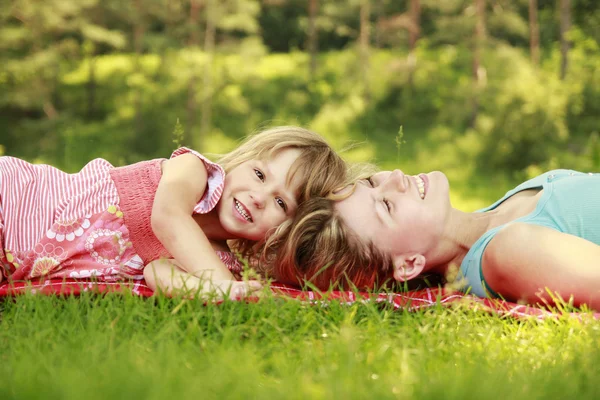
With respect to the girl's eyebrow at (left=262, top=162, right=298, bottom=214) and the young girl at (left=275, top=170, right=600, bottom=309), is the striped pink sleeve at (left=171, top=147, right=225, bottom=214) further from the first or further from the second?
the young girl at (left=275, top=170, right=600, bottom=309)

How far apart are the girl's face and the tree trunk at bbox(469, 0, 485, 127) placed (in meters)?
12.7

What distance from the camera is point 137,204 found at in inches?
118

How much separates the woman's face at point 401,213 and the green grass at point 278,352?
15.5 inches

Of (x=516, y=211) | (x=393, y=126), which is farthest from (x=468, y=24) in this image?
(x=516, y=211)

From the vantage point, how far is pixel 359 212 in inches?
113

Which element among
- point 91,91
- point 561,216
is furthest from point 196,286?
point 91,91

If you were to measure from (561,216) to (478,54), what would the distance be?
43.9 ft

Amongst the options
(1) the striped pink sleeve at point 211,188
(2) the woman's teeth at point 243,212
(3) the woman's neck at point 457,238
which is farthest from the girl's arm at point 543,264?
(1) the striped pink sleeve at point 211,188

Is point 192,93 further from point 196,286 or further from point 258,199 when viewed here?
point 196,286

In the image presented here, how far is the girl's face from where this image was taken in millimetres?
2900

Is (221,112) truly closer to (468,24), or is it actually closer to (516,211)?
(468,24)

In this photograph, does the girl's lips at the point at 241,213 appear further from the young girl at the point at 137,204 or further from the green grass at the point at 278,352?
the green grass at the point at 278,352

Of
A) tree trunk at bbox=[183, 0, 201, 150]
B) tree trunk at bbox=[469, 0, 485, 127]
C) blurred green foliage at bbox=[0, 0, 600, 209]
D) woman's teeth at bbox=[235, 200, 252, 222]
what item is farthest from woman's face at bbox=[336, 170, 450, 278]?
tree trunk at bbox=[469, 0, 485, 127]

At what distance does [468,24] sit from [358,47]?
342cm
